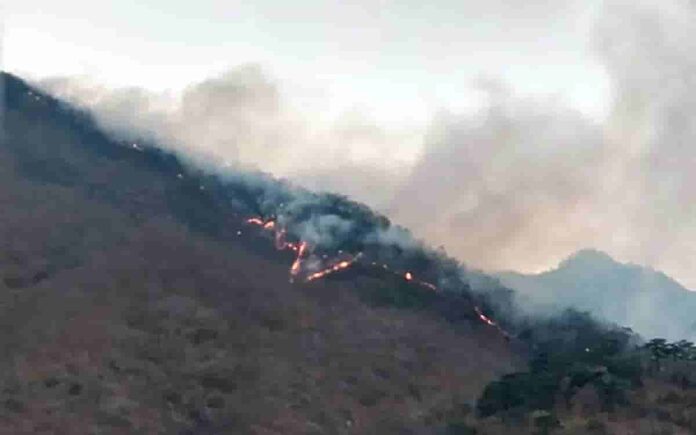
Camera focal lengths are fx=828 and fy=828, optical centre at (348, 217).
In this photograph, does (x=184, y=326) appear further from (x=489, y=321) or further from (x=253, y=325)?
(x=489, y=321)

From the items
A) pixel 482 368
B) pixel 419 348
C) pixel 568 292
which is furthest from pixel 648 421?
pixel 568 292

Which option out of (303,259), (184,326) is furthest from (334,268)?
(184,326)

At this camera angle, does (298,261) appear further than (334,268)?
Yes

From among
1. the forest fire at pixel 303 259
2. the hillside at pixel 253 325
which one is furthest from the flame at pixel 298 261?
the hillside at pixel 253 325

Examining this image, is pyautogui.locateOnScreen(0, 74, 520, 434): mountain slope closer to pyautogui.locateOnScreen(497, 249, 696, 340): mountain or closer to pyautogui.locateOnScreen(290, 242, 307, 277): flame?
pyautogui.locateOnScreen(290, 242, 307, 277): flame

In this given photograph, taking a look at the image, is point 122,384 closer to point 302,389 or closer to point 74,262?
point 302,389
